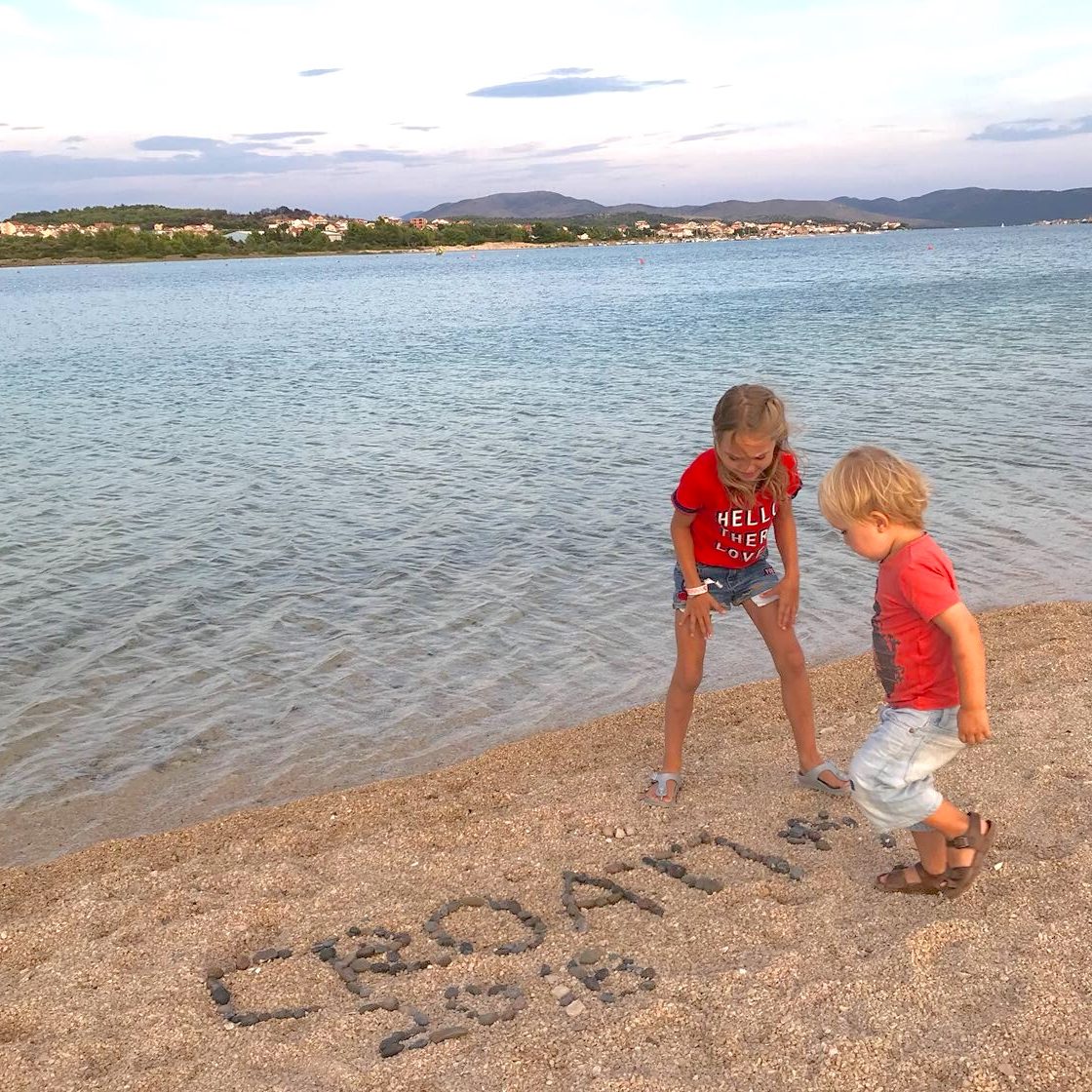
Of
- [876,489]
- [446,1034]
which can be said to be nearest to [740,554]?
[876,489]

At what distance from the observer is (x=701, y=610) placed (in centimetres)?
515

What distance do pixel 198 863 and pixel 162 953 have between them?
982 millimetres

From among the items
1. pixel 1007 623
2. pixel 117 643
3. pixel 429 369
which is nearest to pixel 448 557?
pixel 117 643

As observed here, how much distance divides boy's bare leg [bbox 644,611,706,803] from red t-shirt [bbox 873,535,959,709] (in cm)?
137

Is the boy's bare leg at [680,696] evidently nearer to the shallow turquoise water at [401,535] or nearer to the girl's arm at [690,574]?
the girl's arm at [690,574]

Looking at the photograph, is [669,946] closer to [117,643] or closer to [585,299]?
[117,643]

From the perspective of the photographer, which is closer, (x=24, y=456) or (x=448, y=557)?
(x=448, y=557)

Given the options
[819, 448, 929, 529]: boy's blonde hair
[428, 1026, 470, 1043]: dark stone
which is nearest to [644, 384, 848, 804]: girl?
[819, 448, 929, 529]: boy's blonde hair

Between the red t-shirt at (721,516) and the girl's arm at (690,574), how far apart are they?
0.19 ft

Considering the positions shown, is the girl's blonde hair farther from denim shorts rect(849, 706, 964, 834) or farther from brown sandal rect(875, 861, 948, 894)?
brown sandal rect(875, 861, 948, 894)

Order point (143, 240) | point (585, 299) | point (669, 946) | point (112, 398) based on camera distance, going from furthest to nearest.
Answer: point (143, 240) → point (585, 299) → point (112, 398) → point (669, 946)

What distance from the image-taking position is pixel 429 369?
2844 centimetres

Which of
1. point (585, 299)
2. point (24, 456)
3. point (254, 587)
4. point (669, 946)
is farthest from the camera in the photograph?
point (585, 299)

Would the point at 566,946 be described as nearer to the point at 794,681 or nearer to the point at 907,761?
the point at 907,761
